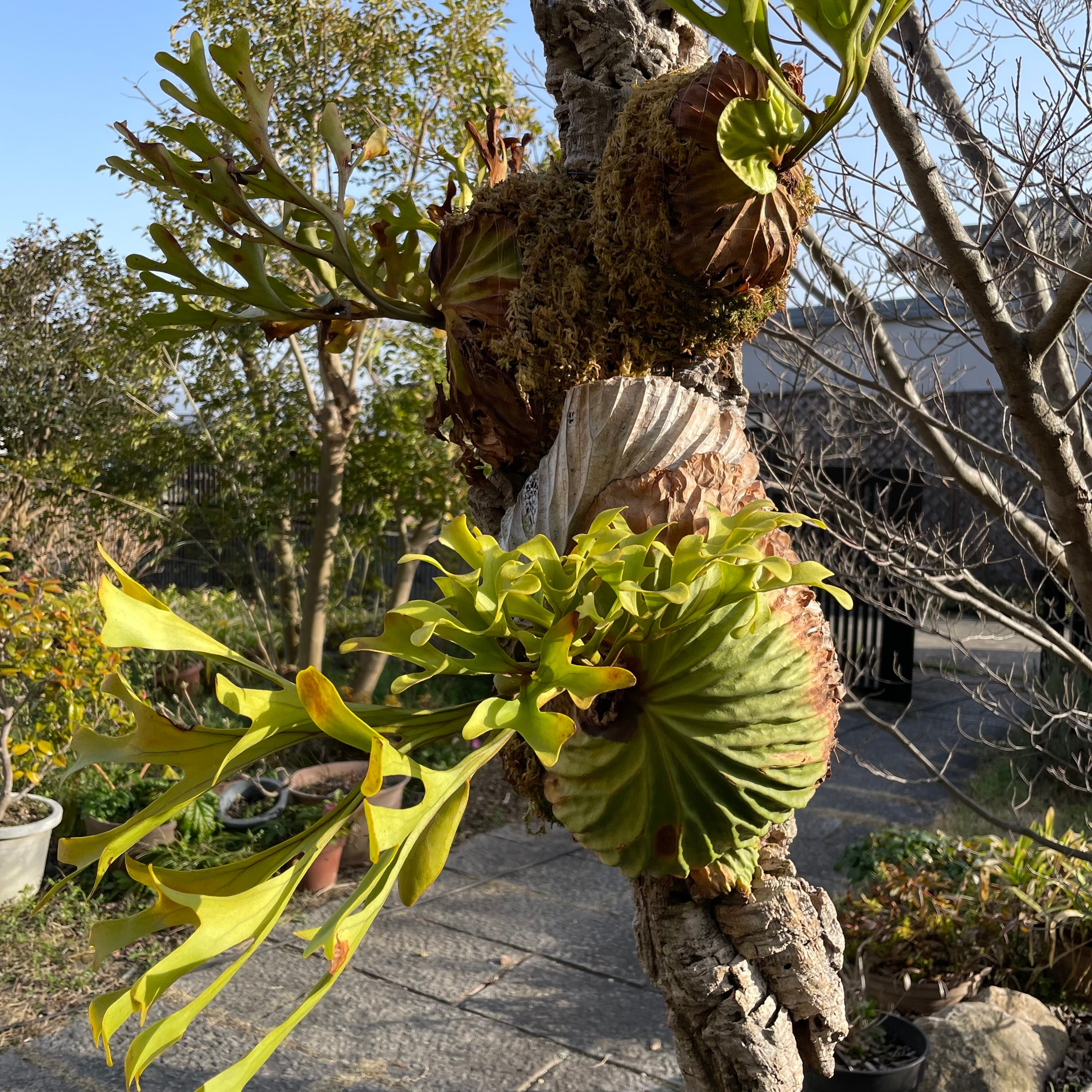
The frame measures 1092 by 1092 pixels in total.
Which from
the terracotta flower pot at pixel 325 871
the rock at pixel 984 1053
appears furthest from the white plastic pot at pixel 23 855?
the rock at pixel 984 1053

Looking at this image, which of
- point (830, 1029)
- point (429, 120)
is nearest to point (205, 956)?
point (830, 1029)

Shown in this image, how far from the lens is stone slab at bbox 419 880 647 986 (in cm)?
409

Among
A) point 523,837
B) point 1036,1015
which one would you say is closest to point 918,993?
point 1036,1015

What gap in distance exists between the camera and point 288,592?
6.56 meters

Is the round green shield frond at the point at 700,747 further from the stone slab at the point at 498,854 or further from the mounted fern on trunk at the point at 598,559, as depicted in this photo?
the stone slab at the point at 498,854

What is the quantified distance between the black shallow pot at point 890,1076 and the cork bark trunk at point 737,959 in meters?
1.94

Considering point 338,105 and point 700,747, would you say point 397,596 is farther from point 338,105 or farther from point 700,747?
point 700,747

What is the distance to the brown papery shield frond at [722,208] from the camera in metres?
0.87

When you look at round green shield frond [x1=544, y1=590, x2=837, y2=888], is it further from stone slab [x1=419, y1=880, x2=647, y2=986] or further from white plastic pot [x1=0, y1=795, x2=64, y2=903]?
white plastic pot [x1=0, y1=795, x2=64, y2=903]

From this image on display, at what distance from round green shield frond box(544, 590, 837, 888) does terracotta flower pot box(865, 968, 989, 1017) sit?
10.0 ft

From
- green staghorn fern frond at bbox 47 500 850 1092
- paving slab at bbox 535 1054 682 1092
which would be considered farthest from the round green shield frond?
paving slab at bbox 535 1054 682 1092

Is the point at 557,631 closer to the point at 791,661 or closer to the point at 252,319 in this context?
the point at 791,661

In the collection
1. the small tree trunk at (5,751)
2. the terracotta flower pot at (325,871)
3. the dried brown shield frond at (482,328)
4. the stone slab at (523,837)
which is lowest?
the stone slab at (523,837)

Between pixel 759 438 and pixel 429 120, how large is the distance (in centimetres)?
265
